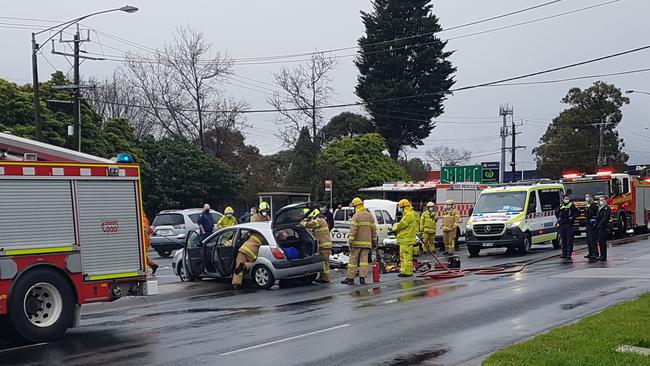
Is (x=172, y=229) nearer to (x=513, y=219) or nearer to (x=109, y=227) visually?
(x=513, y=219)

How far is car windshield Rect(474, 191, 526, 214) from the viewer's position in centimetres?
2566

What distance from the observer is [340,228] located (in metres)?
25.9

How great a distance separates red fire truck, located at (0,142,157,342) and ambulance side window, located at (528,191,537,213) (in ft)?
53.0

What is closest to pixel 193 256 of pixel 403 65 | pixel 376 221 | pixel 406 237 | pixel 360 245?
pixel 360 245

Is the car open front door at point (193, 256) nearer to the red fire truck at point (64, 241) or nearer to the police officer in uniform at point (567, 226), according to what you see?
the red fire truck at point (64, 241)

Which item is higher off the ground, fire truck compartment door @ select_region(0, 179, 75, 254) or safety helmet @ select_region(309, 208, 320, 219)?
fire truck compartment door @ select_region(0, 179, 75, 254)

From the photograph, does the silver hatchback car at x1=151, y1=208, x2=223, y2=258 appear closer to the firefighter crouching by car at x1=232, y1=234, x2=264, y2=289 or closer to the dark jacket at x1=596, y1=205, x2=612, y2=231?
the firefighter crouching by car at x1=232, y1=234, x2=264, y2=289

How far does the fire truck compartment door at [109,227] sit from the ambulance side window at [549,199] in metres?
17.2

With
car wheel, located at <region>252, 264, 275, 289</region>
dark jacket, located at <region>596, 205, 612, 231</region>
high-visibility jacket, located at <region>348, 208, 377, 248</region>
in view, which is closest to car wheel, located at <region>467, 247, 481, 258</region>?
dark jacket, located at <region>596, 205, 612, 231</region>

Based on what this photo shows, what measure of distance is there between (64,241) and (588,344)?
6960 mm

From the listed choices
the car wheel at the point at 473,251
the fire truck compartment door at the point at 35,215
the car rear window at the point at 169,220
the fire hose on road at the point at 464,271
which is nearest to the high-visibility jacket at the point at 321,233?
the fire hose on road at the point at 464,271

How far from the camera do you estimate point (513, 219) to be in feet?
82.3

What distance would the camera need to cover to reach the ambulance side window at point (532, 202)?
2567 cm

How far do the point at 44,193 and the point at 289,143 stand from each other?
39815mm
